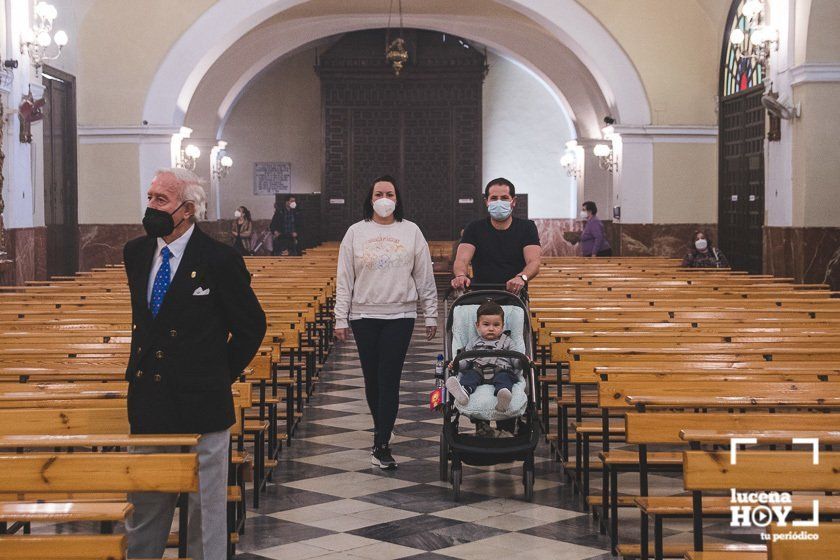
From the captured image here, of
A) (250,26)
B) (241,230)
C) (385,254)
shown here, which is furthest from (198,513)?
(241,230)

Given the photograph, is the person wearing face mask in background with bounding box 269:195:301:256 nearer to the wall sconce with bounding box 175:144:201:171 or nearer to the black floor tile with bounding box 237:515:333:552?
the wall sconce with bounding box 175:144:201:171

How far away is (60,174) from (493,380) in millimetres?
11608

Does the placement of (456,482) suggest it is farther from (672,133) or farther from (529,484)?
(672,133)

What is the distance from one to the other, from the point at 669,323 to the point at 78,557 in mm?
5414

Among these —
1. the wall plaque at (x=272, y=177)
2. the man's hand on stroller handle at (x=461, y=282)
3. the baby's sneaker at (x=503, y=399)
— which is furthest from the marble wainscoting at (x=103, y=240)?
the baby's sneaker at (x=503, y=399)

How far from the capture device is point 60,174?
16.2 metres

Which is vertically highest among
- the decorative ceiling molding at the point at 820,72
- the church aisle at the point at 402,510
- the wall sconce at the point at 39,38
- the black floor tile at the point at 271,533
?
the wall sconce at the point at 39,38

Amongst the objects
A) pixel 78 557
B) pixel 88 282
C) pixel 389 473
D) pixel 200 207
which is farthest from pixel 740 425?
pixel 88 282

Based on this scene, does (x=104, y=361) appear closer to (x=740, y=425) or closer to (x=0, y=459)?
(x=0, y=459)

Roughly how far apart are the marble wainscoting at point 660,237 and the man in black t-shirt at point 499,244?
10373 millimetres

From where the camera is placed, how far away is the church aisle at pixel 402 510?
515 cm

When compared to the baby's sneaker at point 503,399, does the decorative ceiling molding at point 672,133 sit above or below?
above

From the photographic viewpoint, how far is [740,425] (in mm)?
4262

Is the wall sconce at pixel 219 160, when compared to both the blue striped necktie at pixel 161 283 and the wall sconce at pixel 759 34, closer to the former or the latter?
the wall sconce at pixel 759 34
